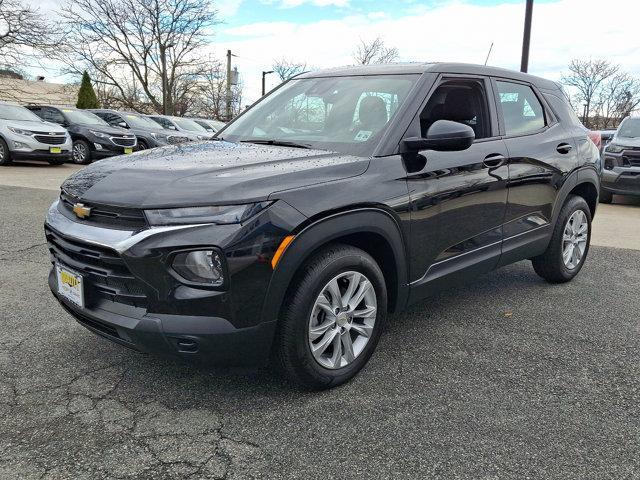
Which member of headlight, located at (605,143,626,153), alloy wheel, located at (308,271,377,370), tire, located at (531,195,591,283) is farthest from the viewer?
headlight, located at (605,143,626,153)

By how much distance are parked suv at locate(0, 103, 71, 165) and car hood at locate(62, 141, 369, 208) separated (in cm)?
1145

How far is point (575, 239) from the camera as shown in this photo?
4.79 metres

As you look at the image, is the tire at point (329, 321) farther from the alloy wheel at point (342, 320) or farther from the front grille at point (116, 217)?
the front grille at point (116, 217)

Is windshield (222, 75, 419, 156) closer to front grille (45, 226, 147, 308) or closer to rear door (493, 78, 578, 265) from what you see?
rear door (493, 78, 578, 265)

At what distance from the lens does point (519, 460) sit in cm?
226

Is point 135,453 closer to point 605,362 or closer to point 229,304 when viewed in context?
point 229,304

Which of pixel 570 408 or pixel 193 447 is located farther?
pixel 570 408

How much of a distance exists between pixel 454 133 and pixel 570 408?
153cm

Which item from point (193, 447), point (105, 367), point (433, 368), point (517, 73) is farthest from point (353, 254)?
point (517, 73)

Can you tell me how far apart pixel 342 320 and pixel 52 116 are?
1538 cm

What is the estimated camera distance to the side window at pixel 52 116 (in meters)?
15.2

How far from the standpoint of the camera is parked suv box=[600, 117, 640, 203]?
9883 mm

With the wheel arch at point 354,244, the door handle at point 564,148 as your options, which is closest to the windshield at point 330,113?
the wheel arch at point 354,244

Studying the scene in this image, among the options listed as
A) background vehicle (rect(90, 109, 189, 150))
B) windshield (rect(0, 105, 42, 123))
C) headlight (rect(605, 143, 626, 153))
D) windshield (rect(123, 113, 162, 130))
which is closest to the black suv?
headlight (rect(605, 143, 626, 153))
